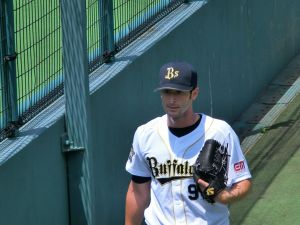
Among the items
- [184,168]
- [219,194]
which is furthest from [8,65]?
[219,194]

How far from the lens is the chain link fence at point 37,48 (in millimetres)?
6230

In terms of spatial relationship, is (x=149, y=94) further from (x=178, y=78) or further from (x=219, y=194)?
(x=219, y=194)

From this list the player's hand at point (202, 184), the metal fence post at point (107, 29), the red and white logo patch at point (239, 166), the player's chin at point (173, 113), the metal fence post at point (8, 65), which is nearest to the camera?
the player's hand at point (202, 184)

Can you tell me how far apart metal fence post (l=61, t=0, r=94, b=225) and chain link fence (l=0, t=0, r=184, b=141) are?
147 millimetres

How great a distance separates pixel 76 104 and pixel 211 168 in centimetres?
200

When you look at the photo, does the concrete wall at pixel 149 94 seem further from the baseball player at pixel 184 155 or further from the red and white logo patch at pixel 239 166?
the red and white logo patch at pixel 239 166

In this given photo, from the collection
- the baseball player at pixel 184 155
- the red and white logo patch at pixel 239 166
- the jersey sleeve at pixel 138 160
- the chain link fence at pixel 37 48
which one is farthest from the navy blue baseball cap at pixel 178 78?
the chain link fence at pixel 37 48

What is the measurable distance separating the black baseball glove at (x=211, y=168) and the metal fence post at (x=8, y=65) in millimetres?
1763

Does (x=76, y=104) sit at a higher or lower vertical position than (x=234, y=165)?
higher

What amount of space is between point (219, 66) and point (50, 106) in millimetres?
2802

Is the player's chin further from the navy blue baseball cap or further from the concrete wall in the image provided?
the concrete wall

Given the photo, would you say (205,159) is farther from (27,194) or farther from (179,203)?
(27,194)

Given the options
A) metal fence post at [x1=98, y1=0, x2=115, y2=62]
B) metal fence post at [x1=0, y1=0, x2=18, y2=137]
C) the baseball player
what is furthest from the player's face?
metal fence post at [x1=98, y1=0, x2=115, y2=62]

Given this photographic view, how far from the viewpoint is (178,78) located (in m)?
5.07
